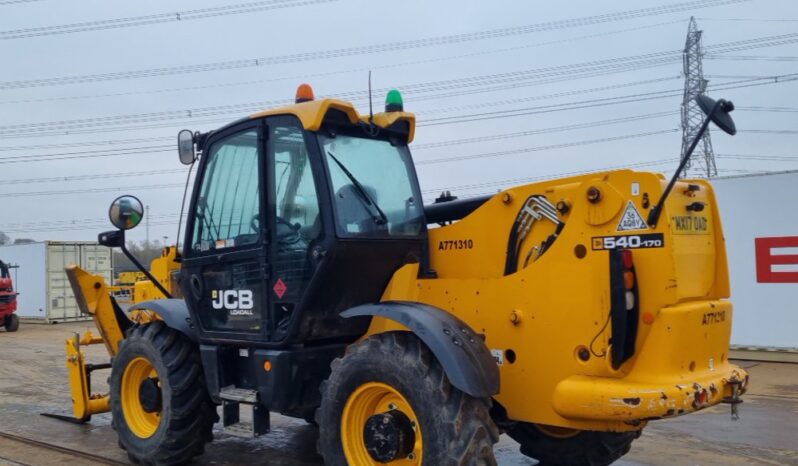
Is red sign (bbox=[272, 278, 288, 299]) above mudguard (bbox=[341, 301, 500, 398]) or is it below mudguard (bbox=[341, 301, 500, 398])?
above

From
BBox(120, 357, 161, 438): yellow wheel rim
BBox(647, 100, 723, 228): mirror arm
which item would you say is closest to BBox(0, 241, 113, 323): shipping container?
BBox(120, 357, 161, 438): yellow wheel rim

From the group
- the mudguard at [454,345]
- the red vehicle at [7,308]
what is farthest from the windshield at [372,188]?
the red vehicle at [7,308]

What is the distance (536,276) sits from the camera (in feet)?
14.2

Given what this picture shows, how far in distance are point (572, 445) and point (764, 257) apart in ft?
27.7

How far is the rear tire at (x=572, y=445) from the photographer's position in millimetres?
5090

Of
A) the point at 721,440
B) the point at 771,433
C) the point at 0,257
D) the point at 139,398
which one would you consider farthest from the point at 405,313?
the point at 0,257

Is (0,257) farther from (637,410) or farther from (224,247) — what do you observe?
(637,410)

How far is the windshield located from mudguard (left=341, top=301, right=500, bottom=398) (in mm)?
681

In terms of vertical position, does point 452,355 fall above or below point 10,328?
above

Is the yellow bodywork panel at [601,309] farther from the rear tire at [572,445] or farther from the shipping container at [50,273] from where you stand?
the shipping container at [50,273]

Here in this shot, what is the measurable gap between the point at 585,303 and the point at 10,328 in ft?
71.1

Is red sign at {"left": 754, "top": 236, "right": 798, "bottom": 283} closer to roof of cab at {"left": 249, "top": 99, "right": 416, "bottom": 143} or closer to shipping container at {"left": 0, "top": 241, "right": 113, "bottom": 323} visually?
roof of cab at {"left": 249, "top": 99, "right": 416, "bottom": 143}

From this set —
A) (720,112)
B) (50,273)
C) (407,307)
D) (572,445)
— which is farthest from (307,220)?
(50,273)

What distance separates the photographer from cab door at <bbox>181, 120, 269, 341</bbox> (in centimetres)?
514
